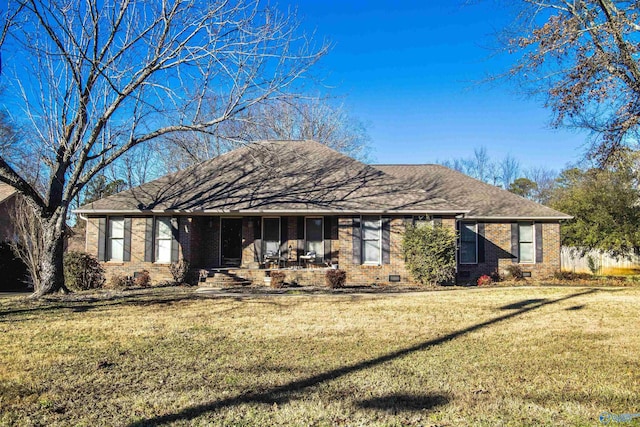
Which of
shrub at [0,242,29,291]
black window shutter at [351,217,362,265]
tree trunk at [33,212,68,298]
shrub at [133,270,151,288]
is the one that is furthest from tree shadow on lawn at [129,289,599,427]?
shrub at [0,242,29,291]

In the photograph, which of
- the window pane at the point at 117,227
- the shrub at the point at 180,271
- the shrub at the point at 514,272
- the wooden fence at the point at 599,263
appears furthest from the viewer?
the wooden fence at the point at 599,263

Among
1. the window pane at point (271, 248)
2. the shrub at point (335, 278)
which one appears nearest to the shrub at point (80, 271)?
the window pane at point (271, 248)

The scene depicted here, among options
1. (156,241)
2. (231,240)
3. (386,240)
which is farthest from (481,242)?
(156,241)

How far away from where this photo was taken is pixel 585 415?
15.0 feet

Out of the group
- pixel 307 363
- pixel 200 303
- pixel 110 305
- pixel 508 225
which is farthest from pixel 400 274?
pixel 307 363

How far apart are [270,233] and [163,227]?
4.01 meters

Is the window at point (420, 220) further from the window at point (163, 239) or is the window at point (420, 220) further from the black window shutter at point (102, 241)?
the black window shutter at point (102, 241)

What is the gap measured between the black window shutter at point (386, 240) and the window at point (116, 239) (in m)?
9.83

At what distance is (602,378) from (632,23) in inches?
249

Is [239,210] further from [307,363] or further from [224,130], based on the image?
[224,130]

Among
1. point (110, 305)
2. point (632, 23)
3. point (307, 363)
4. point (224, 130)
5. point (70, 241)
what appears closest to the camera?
point (307, 363)

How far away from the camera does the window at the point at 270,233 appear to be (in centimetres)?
1875

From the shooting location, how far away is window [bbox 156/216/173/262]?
18200 millimetres

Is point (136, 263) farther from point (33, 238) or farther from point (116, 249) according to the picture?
point (33, 238)
